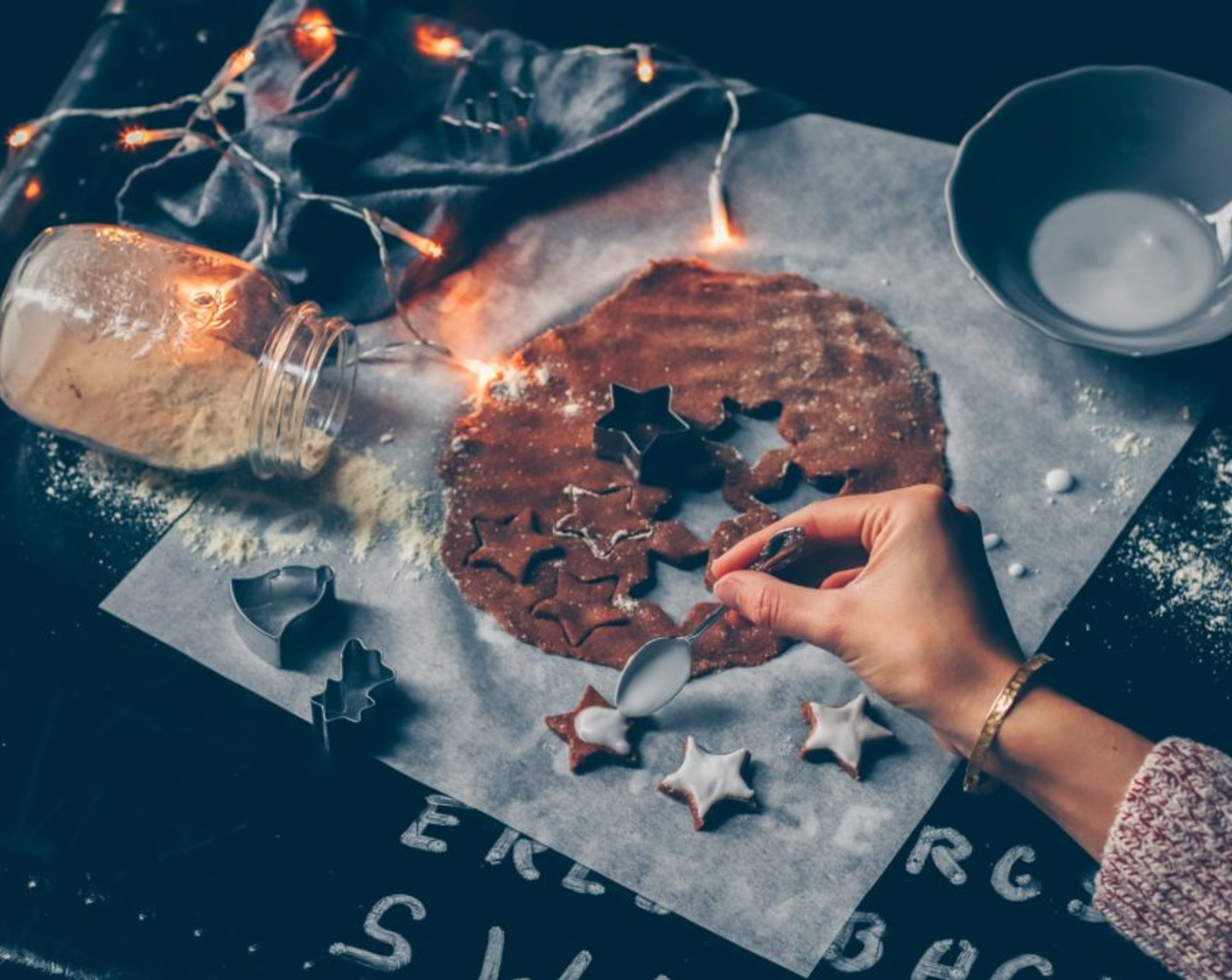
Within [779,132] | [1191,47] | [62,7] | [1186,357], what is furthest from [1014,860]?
[62,7]

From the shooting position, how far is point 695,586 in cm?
133

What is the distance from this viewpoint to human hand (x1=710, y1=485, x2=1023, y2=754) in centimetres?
113

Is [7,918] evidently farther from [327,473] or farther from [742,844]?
[742,844]

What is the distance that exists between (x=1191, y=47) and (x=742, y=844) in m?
1.01

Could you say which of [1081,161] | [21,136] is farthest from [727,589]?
[21,136]

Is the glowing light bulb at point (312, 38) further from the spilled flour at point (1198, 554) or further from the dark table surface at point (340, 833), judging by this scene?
the spilled flour at point (1198, 554)

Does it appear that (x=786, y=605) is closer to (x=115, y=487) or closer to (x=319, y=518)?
(x=319, y=518)

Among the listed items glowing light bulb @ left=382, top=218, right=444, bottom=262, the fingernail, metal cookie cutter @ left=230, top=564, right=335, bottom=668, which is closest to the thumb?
the fingernail

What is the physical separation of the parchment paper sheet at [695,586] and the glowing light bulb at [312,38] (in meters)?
0.31

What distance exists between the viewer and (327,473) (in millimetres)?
1409

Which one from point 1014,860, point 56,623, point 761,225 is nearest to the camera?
point 1014,860

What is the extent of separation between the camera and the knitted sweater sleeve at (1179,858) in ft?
3.39

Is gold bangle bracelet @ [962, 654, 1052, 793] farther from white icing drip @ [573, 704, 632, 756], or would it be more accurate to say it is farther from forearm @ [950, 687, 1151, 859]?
white icing drip @ [573, 704, 632, 756]

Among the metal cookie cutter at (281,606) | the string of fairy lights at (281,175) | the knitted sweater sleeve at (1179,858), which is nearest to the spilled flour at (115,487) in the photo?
the metal cookie cutter at (281,606)
